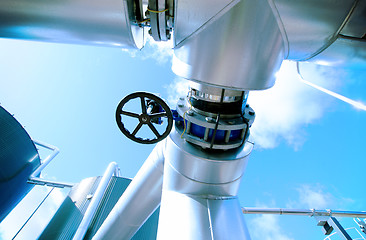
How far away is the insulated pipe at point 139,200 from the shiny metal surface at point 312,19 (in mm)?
1067

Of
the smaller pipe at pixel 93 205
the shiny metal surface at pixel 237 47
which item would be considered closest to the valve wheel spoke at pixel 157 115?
the shiny metal surface at pixel 237 47

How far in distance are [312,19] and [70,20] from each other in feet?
3.49

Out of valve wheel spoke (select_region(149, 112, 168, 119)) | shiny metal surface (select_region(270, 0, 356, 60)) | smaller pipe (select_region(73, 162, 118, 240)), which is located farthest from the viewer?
smaller pipe (select_region(73, 162, 118, 240))

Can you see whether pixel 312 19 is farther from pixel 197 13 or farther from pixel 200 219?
pixel 200 219

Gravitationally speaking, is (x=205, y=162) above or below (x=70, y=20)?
below

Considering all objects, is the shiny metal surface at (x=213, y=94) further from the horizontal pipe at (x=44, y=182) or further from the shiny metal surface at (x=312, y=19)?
the horizontal pipe at (x=44, y=182)

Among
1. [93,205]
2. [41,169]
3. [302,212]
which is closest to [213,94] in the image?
[302,212]

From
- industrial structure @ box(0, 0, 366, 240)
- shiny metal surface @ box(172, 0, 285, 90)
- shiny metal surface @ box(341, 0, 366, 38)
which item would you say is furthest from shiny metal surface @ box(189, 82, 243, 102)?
shiny metal surface @ box(341, 0, 366, 38)

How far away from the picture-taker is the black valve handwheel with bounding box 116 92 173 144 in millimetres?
1193

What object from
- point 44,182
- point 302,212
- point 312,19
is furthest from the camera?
point 44,182

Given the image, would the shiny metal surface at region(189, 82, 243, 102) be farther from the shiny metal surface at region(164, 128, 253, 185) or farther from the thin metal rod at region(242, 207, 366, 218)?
the thin metal rod at region(242, 207, 366, 218)

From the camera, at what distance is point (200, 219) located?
1.11 m

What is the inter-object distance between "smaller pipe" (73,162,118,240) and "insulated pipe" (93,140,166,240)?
225 centimetres

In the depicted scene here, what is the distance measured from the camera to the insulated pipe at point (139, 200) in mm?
1564
